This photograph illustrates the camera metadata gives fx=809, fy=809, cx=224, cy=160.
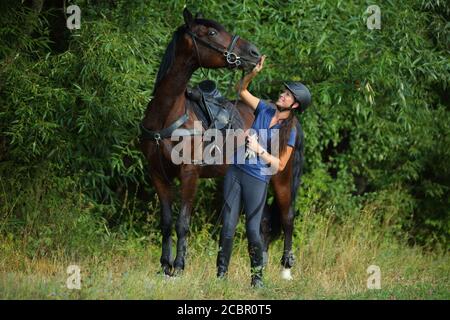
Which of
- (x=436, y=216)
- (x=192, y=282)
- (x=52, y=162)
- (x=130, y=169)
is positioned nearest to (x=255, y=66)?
(x=192, y=282)

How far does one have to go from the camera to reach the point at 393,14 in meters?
9.70

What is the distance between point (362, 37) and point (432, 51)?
3.35 ft

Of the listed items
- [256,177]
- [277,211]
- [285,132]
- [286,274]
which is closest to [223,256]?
[256,177]

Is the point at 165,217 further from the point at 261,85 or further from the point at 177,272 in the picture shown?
the point at 261,85

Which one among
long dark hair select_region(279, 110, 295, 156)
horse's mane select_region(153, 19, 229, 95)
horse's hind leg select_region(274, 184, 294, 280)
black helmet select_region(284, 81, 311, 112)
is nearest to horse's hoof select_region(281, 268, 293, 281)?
horse's hind leg select_region(274, 184, 294, 280)

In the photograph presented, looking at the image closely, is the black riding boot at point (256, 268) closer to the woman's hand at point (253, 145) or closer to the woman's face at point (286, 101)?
the woman's hand at point (253, 145)

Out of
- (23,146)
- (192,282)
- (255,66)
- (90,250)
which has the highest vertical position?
(255,66)

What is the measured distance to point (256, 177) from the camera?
22.9 ft

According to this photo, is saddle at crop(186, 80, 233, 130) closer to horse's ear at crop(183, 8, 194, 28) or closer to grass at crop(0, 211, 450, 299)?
horse's ear at crop(183, 8, 194, 28)

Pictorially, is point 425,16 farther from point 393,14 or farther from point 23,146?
point 23,146

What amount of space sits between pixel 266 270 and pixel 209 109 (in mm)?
1935

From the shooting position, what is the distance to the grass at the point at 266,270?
6.34 meters

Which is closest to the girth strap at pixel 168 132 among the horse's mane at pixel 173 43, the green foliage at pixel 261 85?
the horse's mane at pixel 173 43

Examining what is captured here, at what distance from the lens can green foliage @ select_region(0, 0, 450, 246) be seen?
884cm
